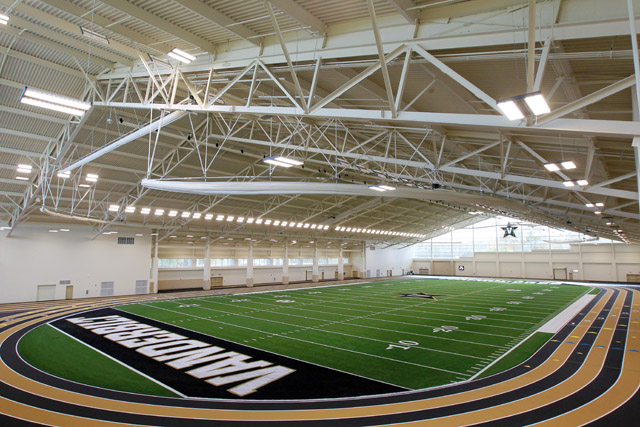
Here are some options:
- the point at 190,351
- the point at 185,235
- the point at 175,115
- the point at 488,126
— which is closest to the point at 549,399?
the point at 488,126

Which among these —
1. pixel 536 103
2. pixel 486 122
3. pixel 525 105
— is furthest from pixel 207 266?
pixel 536 103

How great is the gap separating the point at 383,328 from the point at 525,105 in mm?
14642

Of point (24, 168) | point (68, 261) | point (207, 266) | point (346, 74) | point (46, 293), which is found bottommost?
point (46, 293)

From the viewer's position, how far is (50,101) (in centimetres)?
1031

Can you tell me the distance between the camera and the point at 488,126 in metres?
8.20

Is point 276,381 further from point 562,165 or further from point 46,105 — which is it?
point 562,165

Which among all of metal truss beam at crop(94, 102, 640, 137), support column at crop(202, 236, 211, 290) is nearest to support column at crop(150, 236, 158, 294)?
support column at crop(202, 236, 211, 290)

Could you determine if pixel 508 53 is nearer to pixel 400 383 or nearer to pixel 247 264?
pixel 400 383

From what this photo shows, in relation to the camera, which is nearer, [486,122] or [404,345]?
[486,122]

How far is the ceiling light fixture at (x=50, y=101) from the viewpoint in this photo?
9.94 metres

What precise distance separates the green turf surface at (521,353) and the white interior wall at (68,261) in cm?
3331

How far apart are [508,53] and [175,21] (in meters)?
9.10

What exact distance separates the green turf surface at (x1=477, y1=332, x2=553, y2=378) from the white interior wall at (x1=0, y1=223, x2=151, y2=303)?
33.3 metres

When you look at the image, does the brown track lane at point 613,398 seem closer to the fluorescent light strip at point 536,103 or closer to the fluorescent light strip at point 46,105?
the fluorescent light strip at point 536,103
